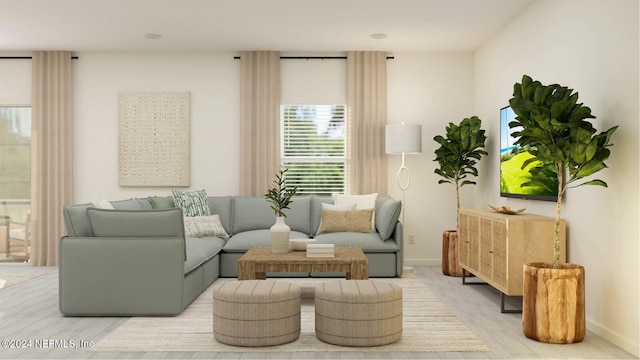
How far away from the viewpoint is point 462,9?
5680mm

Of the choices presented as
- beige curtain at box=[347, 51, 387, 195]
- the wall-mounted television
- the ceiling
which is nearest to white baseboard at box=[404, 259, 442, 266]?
beige curtain at box=[347, 51, 387, 195]

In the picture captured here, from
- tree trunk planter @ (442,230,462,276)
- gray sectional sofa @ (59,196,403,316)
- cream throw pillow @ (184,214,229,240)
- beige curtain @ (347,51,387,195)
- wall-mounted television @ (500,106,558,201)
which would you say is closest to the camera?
gray sectional sofa @ (59,196,403,316)

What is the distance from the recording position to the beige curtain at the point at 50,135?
24.5 ft

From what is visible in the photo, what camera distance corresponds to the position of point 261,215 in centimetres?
705

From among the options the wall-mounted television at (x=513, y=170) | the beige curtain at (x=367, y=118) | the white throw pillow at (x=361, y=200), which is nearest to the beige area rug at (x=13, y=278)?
the white throw pillow at (x=361, y=200)

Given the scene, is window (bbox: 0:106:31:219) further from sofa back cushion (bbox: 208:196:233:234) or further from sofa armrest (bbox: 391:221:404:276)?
sofa armrest (bbox: 391:221:404:276)

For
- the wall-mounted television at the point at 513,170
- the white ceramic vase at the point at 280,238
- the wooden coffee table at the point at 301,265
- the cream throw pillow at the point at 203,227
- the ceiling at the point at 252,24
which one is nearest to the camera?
the wooden coffee table at the point at 301,265

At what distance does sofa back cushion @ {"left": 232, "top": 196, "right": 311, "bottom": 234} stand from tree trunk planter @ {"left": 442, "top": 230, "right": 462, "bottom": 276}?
1555mm

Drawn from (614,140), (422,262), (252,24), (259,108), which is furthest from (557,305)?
(259,108)

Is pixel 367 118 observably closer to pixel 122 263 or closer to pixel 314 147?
pixel 314 147

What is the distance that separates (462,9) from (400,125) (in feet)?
5.28

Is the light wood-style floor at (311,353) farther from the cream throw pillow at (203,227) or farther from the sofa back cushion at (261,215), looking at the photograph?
the sofa back cushion at (261,215)

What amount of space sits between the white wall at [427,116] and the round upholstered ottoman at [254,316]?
3.98 meters

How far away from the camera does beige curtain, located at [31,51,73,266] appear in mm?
7457
